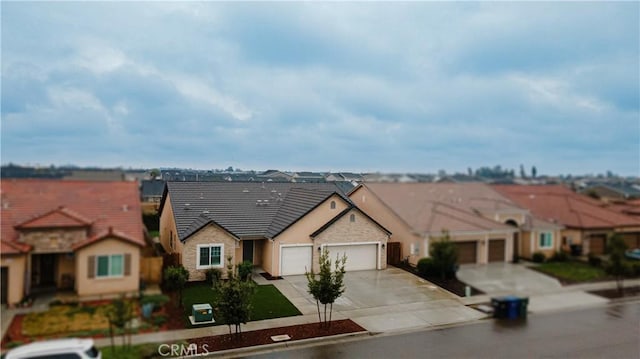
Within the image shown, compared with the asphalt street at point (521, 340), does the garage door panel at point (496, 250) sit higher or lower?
higher

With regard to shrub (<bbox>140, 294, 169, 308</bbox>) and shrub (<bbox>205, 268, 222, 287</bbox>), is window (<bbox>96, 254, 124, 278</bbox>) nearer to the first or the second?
shrub (<bbox>140, 294, 169, 308</bbox>)

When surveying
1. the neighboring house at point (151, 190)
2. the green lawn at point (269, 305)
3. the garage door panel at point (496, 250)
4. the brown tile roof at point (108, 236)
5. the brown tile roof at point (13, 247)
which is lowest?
the green lawn at point (269, 305)

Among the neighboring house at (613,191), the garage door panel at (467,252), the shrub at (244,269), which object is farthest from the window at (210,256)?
the neighboring house at (613,191)

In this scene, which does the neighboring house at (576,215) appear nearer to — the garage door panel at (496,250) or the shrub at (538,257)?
the shrub at (538,257)

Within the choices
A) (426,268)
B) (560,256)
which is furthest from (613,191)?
(426,268)

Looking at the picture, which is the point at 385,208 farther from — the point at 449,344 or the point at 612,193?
the point at 612,193

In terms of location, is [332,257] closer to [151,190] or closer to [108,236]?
[151,190]
